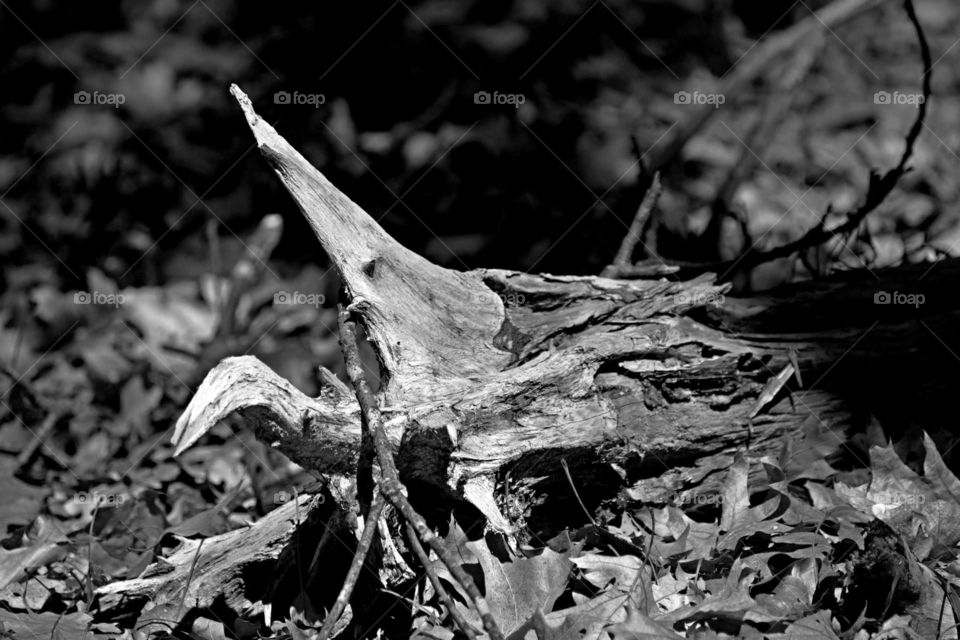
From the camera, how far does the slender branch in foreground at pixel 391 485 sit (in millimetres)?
1252

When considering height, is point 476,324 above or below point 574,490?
above

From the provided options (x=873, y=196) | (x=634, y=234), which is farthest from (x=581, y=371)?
(x=873, y=196)

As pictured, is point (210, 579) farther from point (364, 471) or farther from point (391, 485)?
point (391, 485)

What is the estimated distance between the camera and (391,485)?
139 centimetres

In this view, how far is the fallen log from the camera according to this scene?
1609mm

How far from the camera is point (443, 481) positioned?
1644 millimetres

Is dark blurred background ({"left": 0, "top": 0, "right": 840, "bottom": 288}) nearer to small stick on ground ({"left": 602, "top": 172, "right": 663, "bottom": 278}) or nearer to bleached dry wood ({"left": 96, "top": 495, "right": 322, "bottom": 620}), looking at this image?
small stick on ground ({"left": 602, "top": 172, "right": 663, "bottom": 278})

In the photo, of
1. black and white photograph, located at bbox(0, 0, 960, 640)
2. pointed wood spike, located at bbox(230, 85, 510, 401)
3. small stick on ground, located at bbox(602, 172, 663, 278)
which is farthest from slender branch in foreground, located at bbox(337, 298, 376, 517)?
small stick on ground, located at bbox(602, 172, 663, 278)

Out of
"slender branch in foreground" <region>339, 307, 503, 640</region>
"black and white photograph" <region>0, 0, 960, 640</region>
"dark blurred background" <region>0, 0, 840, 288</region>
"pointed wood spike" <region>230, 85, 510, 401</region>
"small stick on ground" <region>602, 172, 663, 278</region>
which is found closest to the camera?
"slender branch in foreground" <region>339, 307, 503, 640</region>

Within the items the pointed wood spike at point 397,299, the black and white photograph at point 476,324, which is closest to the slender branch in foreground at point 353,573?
the black and white photograph at point 476,324

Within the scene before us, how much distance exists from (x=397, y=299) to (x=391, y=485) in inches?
20.4

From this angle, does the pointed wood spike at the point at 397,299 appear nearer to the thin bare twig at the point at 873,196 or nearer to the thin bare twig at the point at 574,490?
the thin bare twig at the point at 574,490

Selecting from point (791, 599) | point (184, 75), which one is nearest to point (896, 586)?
point (791, 599)

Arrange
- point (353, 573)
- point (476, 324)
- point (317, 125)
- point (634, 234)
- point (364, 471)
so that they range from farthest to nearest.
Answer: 1. point (317, 125)
2. point (634, 234)
3. point (476, 324)
4. point (364, 471)
5. point (353, 573)
